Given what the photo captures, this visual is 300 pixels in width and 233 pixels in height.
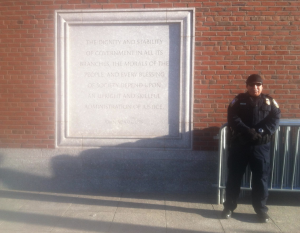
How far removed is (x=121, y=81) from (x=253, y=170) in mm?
2567

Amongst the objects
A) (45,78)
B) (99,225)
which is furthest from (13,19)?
(99,225)

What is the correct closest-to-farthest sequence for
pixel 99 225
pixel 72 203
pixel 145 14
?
pixel 99 225 < pixel 72 203 < pixel 145 14

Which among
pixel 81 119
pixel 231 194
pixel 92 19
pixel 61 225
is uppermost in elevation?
pixel 92 19

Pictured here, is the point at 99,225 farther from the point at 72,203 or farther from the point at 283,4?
the point at 283,4

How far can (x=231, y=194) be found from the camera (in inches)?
182

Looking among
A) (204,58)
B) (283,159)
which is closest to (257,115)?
(283,159)

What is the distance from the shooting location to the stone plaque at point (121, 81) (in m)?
5.58

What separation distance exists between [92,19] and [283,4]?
310cm

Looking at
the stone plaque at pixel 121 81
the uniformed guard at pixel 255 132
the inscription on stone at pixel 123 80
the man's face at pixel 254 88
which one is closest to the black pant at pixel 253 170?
the uniformed guard at pixel 255 132

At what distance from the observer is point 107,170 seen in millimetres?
5699

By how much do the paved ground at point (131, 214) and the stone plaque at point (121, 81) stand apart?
3.06ft

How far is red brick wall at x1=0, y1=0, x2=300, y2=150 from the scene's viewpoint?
5434 millimetres

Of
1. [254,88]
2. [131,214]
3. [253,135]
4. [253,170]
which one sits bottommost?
[131,214]

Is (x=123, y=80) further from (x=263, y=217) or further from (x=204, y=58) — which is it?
(x=263, y=217)
